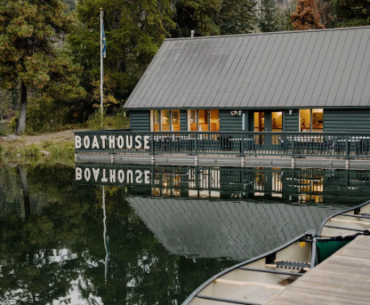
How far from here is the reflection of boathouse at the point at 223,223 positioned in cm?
1096

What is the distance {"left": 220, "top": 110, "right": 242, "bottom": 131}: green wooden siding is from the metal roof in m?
0.73

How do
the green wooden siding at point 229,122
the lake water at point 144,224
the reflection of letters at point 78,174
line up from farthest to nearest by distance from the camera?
the green wooden siding at point 229,122, the reflection of letters at point 78,174, the lake water at point 144,224

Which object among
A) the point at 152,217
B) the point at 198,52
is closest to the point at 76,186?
the point at 152,217

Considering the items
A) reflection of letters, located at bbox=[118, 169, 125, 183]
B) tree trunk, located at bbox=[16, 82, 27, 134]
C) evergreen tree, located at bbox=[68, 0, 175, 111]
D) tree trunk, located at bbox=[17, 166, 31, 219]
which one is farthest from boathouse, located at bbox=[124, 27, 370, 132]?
tree trunk, located at bbox=[16, 82, 27, 134]

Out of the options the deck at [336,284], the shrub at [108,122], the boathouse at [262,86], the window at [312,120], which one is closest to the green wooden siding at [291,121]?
the boathouse at [262,86]

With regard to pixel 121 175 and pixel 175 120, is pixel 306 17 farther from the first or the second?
pixel 121 175

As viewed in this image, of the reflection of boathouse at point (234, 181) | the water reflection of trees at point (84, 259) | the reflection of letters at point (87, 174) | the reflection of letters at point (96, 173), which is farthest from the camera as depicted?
the reflection of letters at point (96, 173)

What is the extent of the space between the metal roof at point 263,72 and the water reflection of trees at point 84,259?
1405cm

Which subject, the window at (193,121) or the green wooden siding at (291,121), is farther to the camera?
the window at (193,121)

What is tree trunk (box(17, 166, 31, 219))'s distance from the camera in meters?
15.5

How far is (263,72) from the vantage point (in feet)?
100

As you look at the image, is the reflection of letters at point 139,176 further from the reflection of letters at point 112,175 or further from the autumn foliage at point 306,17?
the autumn foliage at point 306,17

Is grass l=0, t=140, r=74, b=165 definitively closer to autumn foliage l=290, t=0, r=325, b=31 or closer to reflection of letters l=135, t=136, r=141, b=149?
reflection of letters l=135, t=136, r=141, b=149

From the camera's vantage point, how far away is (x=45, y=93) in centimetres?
4075
